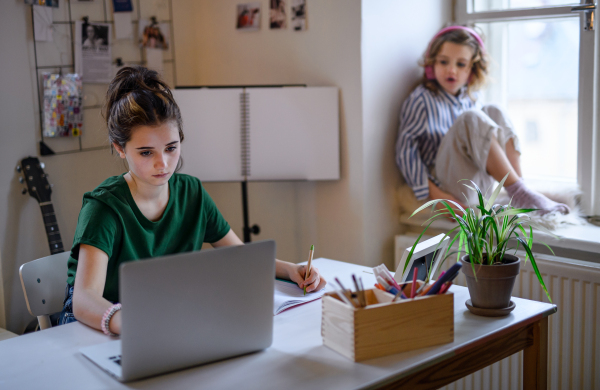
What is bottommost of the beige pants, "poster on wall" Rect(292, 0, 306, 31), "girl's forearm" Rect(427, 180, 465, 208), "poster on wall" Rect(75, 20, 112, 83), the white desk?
the white desk

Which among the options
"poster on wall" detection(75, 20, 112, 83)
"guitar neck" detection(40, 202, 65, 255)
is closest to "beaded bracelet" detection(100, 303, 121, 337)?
"guitar neck" detection(40, 202, 65, 255)

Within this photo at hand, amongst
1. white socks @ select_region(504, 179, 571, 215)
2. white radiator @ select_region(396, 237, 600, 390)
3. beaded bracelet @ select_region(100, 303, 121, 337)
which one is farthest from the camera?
white socks @ select_region(504, 179, 571, 215)

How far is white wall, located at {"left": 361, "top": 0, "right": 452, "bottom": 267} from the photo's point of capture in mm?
2355

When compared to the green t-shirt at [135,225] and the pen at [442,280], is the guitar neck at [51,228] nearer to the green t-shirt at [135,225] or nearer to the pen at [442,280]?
the green t-shirt at [135,225]

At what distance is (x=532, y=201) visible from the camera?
7.07ft

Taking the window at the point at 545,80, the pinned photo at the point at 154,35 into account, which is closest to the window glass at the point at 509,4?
the window at the point at 545,80

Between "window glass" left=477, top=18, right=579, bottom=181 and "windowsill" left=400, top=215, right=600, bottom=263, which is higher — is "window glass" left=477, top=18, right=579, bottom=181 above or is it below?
above

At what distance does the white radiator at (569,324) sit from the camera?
1.94 metres

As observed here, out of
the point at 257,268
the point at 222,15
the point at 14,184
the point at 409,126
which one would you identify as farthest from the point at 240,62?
the point at 257,268

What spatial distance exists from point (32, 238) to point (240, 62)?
1201 millimetres

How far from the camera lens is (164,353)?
0.93 m

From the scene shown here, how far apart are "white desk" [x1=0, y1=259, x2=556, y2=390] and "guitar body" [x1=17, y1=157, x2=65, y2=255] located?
1.12m

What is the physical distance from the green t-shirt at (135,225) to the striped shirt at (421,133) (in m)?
1.01

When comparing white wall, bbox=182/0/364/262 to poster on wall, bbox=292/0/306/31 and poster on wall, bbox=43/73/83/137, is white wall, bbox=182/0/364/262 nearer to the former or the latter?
poster on wall, bbox=292/0/306/31
